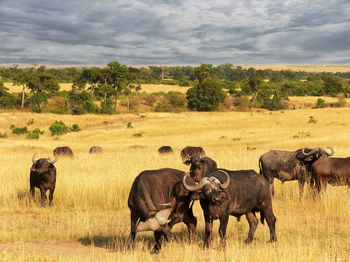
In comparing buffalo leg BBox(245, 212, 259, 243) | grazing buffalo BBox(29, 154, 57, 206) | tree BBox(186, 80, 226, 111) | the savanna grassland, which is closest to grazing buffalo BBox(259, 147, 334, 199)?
the savanna grassland

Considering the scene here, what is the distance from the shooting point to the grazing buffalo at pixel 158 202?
6473 millimetres

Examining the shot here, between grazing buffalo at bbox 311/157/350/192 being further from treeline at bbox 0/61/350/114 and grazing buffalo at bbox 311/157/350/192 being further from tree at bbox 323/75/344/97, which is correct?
tree at bbox 323/75/344/97

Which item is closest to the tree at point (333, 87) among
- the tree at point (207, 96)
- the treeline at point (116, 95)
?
the treeline at point (116, 95)

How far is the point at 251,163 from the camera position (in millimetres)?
17875

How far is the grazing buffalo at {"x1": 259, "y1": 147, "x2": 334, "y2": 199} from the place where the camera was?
12.6 meters

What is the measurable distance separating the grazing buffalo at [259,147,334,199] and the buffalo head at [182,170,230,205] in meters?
6.05

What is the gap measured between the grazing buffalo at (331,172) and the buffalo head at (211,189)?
5821mm

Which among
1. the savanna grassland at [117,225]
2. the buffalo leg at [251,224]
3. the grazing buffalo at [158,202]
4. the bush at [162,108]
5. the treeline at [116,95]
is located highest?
the treeline at [116,95]

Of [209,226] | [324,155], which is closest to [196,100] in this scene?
[324,155]

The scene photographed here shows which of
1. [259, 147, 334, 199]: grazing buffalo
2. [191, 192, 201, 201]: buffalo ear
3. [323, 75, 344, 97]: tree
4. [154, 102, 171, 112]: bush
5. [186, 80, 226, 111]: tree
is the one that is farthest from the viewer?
[323, 75, 344, 97]: tree

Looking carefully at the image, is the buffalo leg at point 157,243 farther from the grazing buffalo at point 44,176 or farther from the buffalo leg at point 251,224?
the grazing buffalo at point 44,176

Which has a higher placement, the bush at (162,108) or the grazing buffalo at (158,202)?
the bush at (162,108)

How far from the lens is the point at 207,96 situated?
74.8 meters

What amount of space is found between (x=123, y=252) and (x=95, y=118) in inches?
2113
